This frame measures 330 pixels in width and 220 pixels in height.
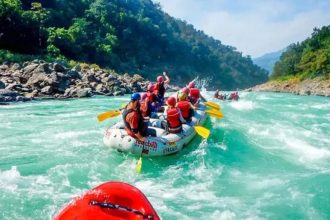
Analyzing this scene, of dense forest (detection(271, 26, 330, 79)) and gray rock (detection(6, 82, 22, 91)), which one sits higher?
dense forest (detection(271, 26, 330, 79))

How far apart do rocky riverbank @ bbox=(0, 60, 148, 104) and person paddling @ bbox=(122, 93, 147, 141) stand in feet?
40.5

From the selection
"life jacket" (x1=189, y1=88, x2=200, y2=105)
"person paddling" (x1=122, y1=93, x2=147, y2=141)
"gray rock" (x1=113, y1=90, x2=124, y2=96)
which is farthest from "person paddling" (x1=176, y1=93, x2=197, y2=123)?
"gray rock" (x1=113, y1=90, x2=124, y2=96)

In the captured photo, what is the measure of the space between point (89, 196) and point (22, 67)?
27992 mm

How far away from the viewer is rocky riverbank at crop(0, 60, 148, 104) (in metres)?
22.5

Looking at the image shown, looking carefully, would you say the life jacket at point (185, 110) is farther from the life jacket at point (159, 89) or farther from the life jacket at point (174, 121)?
the life jacket at point (159, 89)

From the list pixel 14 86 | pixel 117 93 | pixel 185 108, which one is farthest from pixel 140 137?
pixel 117 93

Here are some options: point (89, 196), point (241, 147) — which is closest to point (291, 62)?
point (241, 147)

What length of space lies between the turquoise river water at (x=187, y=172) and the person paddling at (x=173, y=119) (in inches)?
26.5

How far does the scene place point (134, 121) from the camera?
931 centimetres

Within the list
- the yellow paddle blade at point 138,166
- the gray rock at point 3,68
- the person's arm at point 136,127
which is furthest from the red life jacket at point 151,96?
the gray rock at point 3,68

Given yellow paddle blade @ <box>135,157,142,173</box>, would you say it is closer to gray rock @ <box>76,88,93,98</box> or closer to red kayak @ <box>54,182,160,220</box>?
red kayak @ <box>54,182,160,220</box>

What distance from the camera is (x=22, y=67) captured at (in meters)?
29.7

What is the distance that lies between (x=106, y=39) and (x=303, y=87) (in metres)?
27.3

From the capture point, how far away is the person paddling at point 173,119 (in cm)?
1002
